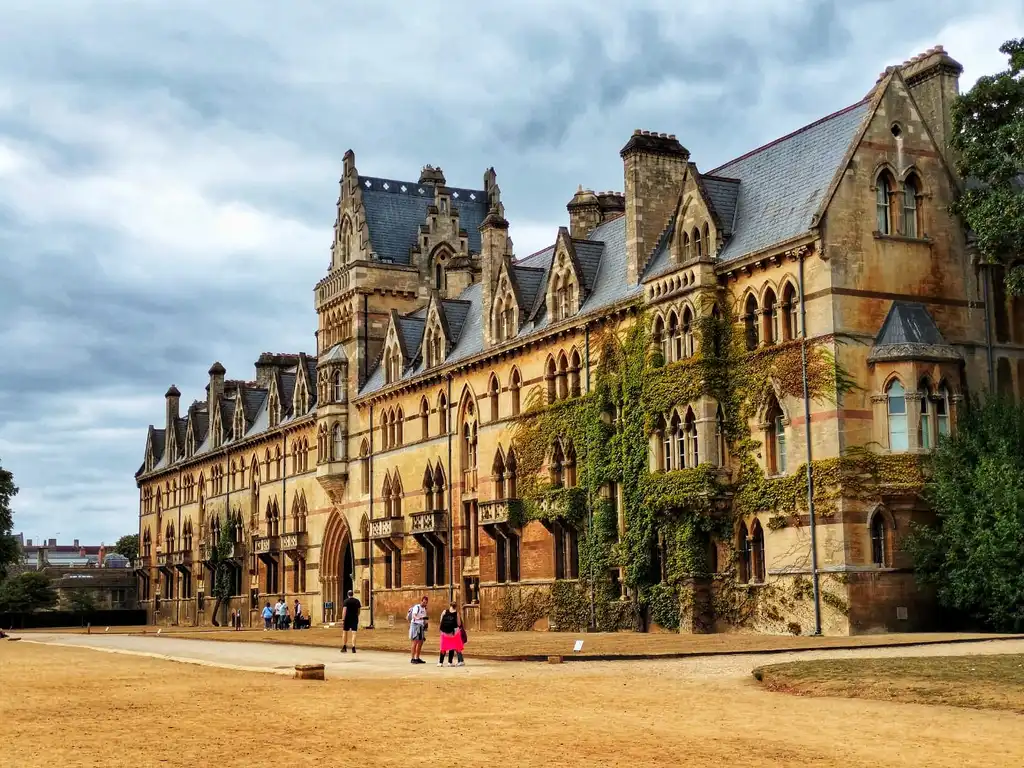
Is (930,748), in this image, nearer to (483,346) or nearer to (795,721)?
(795,721)

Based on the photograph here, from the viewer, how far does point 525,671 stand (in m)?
28.4

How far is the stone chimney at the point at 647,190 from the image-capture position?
47.3 meters

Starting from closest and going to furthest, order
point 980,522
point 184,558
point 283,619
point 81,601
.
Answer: point 980,522 → point 283,619 → point 184,558 → point 81,601

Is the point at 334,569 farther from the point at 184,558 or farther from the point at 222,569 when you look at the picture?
the point at 184,558

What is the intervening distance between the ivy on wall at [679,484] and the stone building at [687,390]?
0.08 meters

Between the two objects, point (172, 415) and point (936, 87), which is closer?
point (936, 87)

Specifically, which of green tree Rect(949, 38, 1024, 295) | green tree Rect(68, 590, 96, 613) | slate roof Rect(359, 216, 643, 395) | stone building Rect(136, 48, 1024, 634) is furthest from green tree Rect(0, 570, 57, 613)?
green tree Rect(949, 38, 1024, 295)

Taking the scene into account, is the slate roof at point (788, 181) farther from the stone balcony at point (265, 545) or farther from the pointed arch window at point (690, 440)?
the stone balcony at point (265, 545)

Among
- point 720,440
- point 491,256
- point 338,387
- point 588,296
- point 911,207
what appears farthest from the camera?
point 338,387

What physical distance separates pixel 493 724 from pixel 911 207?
84.5 ft

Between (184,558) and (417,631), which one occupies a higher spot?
(184,558)

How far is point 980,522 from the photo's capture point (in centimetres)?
3569

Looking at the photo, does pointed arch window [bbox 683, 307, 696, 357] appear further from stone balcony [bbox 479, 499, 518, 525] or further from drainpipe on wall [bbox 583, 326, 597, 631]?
stone balcony [bbox 479, 499, 518, 525]

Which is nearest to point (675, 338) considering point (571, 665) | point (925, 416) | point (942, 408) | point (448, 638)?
point (925, 416)
